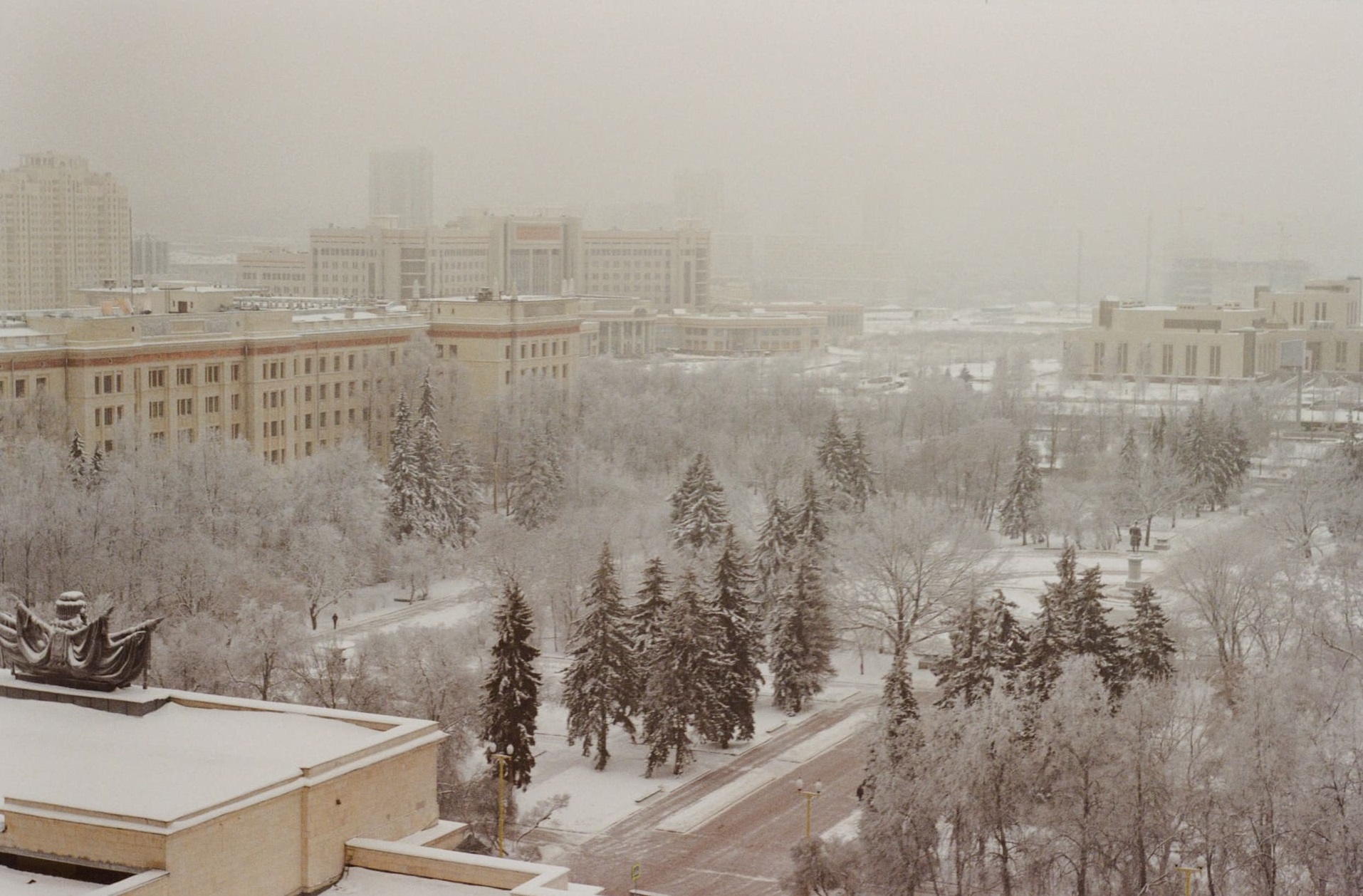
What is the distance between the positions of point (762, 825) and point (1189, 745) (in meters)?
3.83

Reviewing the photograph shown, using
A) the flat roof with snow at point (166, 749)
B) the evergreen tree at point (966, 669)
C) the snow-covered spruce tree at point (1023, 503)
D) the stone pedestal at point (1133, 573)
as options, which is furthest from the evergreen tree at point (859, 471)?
the flat roof with snow at point (166, 749)

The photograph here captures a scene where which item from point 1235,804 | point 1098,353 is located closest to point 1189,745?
point 1235,804

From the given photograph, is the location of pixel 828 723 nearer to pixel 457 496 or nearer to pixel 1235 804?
pixel 1235 804

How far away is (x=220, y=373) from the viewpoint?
32.4m

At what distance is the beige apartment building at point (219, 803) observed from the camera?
775 centimetres

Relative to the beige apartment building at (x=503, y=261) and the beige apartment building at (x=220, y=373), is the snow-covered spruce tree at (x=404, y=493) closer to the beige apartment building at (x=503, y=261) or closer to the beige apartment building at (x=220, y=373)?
the beige apartment building at (x=220, y=373)

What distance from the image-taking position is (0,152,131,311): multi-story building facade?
41875mm

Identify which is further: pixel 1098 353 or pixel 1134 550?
pixel 1098 353

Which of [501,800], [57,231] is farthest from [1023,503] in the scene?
[57,231]

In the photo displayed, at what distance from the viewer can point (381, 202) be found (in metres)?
67.2

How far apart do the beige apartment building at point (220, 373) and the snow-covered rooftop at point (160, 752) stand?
19796 mm

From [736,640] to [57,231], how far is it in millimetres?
30255

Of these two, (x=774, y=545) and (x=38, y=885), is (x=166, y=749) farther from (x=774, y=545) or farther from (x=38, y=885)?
(x=774, y=545)

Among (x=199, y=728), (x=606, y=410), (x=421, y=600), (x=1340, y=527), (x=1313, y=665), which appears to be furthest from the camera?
(x=606, y=410)
